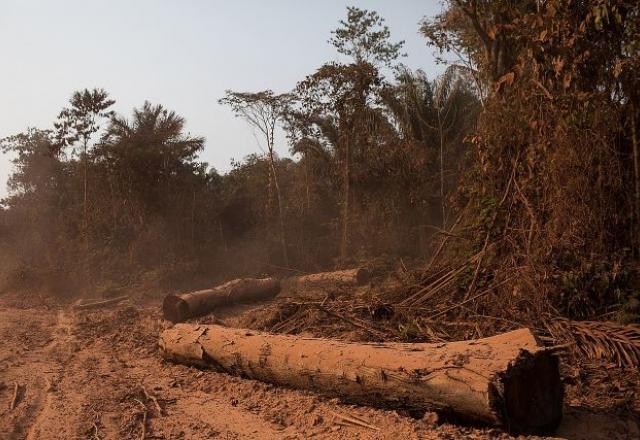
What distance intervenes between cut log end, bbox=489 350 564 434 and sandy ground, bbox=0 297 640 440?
0.15 metres

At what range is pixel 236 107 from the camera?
18.9 meters

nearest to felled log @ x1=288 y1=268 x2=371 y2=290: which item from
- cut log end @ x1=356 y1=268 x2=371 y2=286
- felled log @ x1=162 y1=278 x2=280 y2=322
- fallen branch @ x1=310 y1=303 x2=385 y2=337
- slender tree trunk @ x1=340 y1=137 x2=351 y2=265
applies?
cut log end @ x1=356 y1=268 x2=371 y2=286

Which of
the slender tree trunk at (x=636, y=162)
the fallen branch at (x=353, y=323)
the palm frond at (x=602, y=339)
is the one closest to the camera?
the palm frond at (x=602, y=339)

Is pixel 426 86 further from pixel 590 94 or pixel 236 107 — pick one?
pixel 590 94

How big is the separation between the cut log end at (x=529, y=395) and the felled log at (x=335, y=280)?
366 inches

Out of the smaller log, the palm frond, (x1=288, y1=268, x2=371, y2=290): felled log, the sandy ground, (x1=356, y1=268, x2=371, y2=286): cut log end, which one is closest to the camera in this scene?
the sandy ground

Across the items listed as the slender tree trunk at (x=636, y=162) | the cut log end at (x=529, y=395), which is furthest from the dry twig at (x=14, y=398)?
the slender tree trunk at (x=636, y=162)

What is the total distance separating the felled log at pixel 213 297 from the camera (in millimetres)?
9945

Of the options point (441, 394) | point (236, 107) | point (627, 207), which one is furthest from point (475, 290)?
point (236, 107)

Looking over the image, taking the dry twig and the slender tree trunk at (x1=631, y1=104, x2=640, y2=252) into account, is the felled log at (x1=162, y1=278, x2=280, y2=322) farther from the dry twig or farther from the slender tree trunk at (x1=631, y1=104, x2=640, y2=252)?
the slender tree trunk at (x1=631, y1=104, x2=640, y2=252)

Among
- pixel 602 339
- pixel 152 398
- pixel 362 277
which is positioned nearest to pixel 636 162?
pixel 602 339

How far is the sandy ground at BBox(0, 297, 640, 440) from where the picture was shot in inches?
177

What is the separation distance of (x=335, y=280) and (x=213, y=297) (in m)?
4.36

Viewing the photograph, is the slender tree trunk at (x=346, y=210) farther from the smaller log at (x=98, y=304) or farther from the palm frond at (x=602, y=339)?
the palm frond at (x=602, y=339)
